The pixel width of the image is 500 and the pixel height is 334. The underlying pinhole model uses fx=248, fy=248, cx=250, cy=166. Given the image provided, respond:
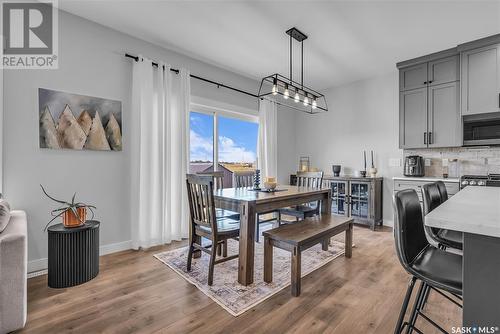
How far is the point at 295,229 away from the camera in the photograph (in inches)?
97.7

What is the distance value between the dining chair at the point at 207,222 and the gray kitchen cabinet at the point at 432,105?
3272 mm

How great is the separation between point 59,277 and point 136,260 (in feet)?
2.46

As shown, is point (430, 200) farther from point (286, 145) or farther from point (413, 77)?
point (286, 145)

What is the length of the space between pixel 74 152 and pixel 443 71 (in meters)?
5.02

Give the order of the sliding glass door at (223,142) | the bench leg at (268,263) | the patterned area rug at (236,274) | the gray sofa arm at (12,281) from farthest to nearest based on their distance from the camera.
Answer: the sliding glass door at (223,142)
the bench leg at (268,263)
the patterned area rug at (236,274)
the gray sofa arm at (12,281)

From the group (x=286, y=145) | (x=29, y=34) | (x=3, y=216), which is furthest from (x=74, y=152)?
(x=286, y=145)

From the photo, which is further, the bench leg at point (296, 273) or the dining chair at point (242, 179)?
the dining chair at point (242, 179)

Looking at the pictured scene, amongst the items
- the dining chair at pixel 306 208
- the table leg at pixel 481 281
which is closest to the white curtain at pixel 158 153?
the dining chair at pixel 306 208

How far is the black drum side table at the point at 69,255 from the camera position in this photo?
2.18 meters

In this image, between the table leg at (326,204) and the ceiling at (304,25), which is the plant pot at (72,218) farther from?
the table leg at (326,204)

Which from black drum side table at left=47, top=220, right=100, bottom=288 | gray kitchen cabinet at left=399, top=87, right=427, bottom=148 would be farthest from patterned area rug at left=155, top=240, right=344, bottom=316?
gray kitchen cabinet at left=399, top=87, right=427, bottom=148

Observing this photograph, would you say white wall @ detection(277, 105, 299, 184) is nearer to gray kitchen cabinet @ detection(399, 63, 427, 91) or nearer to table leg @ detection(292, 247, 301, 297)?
gray kitchen cabinet @ detection(399, 63, 427, 91)

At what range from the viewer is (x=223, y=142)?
4.44 metres

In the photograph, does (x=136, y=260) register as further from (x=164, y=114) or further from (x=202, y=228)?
(x=164, y=114)
